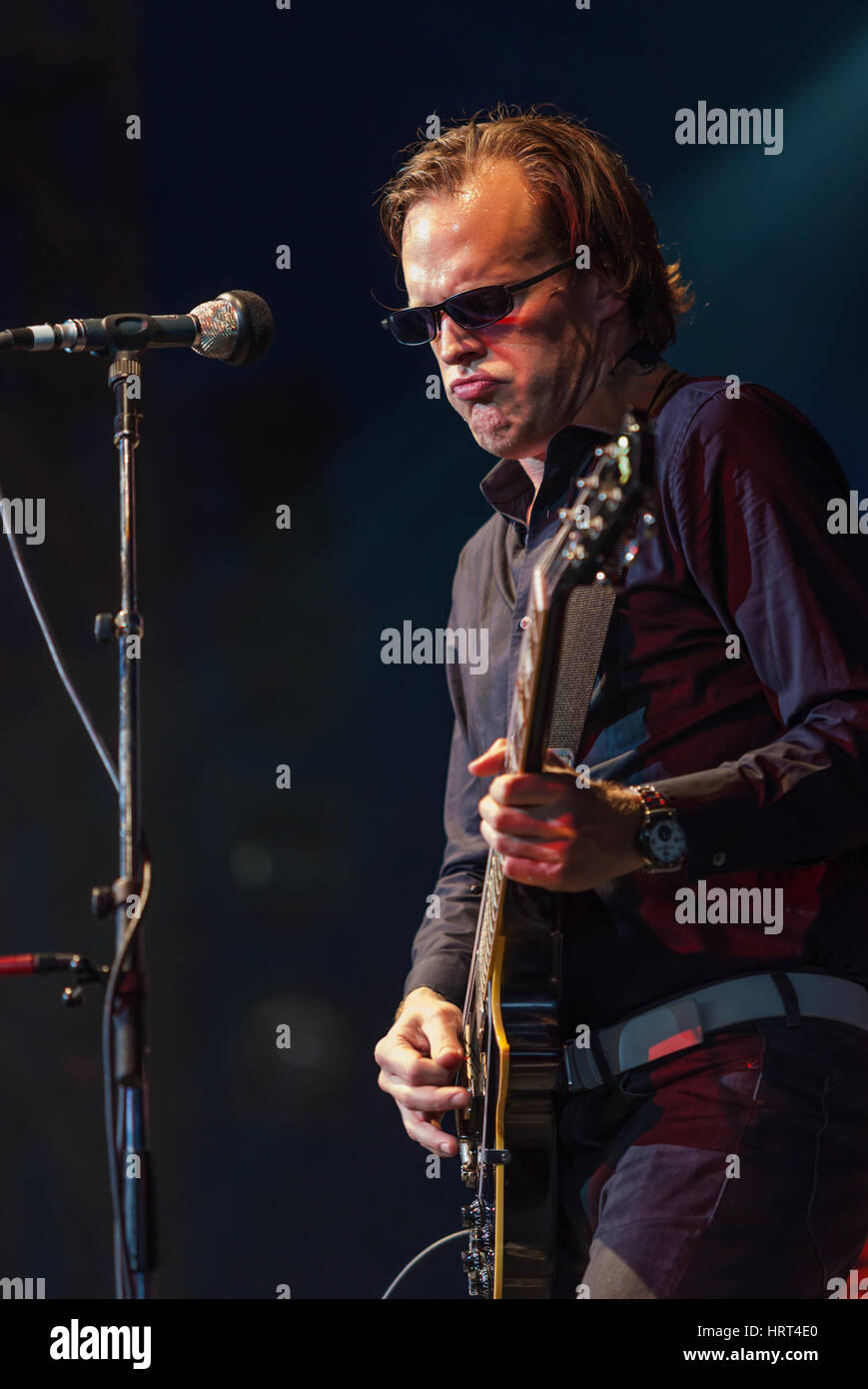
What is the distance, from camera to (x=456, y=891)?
7.54ft

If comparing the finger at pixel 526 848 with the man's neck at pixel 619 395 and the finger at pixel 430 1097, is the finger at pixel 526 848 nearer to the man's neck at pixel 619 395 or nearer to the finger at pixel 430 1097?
the finger at pixel 430 1097

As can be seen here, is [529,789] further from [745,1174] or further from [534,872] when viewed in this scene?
[745,1174]

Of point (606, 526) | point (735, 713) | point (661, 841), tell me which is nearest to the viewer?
point (606, 526)

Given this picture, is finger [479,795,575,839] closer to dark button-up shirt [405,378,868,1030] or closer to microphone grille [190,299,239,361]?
dark button-up shirt [405,378,868,1030]

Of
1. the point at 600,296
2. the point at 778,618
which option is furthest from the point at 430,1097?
the point at 600,296

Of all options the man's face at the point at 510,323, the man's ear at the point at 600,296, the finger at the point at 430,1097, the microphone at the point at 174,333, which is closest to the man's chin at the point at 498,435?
the man's face at the point at 510,323

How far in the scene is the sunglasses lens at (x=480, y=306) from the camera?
2045 mm

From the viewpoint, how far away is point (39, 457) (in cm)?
323

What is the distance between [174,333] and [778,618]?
1.06 meters

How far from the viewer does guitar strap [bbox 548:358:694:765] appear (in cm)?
181

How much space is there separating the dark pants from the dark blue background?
1543 mm

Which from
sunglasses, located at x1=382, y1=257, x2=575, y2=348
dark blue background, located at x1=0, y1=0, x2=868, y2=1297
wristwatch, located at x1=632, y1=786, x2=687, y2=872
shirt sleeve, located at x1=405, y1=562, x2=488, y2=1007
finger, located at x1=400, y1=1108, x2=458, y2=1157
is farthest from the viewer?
dark blue background, located at x1=0, y1=0, x2=868, y2=1297

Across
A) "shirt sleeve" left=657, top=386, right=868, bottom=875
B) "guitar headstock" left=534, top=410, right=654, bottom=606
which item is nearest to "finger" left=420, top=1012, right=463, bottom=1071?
"shirt sleeve" left=657, top=386, right=868, bottom=875
